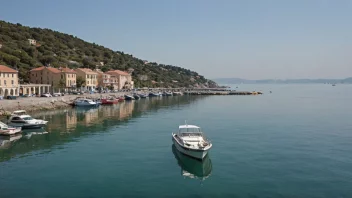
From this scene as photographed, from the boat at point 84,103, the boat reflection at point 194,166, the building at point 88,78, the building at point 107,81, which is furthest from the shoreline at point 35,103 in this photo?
the building at point 107,81

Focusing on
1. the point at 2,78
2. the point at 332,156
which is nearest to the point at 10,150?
the point at 332,156

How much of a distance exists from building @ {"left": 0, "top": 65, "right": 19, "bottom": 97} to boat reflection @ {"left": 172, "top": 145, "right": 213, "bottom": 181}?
5547 cm

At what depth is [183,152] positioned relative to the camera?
2847cm

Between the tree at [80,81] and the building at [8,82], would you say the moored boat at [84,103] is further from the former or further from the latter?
the tree at [80,81]

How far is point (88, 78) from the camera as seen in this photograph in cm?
10819

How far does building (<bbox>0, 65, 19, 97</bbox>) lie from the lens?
6906 centimetres

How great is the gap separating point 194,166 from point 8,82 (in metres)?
60.3

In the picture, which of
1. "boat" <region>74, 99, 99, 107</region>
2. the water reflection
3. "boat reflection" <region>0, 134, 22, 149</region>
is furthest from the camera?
"boat" <region>74, 99, 99, 107</region>

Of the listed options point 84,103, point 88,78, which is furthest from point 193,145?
point 88,78

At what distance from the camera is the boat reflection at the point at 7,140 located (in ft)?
109

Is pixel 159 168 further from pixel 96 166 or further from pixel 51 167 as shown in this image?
pixel 51 167

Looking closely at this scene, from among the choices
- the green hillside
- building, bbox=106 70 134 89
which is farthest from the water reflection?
building, bbox=106 70 134 89

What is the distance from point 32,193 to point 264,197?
14.2 metres

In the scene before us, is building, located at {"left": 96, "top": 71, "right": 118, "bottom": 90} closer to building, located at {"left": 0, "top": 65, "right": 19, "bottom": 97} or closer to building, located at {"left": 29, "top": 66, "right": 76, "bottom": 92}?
building, located at {"left": 29, "top": 66, "right": 76, "bottom": 92}
